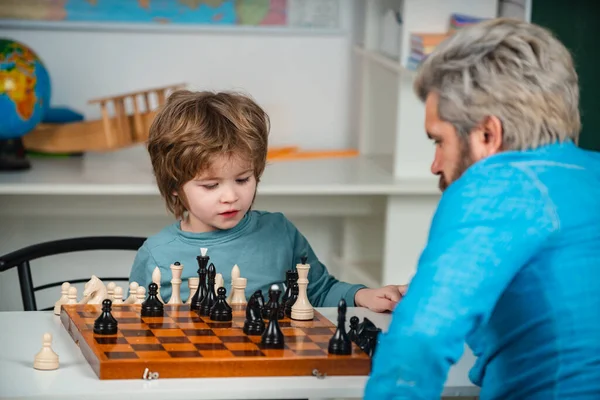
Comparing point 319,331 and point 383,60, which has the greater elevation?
point 383,60

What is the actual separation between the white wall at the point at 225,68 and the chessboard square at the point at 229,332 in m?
2.17

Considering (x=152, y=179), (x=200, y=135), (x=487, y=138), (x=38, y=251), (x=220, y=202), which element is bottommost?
(x=152, y=179)

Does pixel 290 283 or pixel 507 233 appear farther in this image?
pixel 290 283

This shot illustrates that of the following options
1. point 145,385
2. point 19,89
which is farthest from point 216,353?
point 19,89

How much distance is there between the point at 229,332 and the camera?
165 centimetres

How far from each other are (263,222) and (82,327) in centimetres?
64

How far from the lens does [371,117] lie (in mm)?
3891

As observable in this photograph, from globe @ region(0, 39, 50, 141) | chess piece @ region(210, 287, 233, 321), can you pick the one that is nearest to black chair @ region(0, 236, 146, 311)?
chess piece @ region(210, 287, 233, 321)

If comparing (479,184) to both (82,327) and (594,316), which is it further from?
(82,327)

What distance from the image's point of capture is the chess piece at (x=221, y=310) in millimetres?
1717

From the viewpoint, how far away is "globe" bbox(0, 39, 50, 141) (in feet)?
10.8

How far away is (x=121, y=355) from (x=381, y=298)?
2.08 ft

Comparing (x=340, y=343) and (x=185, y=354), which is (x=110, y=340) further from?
(x=340, y=343)

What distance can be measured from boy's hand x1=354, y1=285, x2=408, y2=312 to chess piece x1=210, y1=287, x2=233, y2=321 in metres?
0.36
